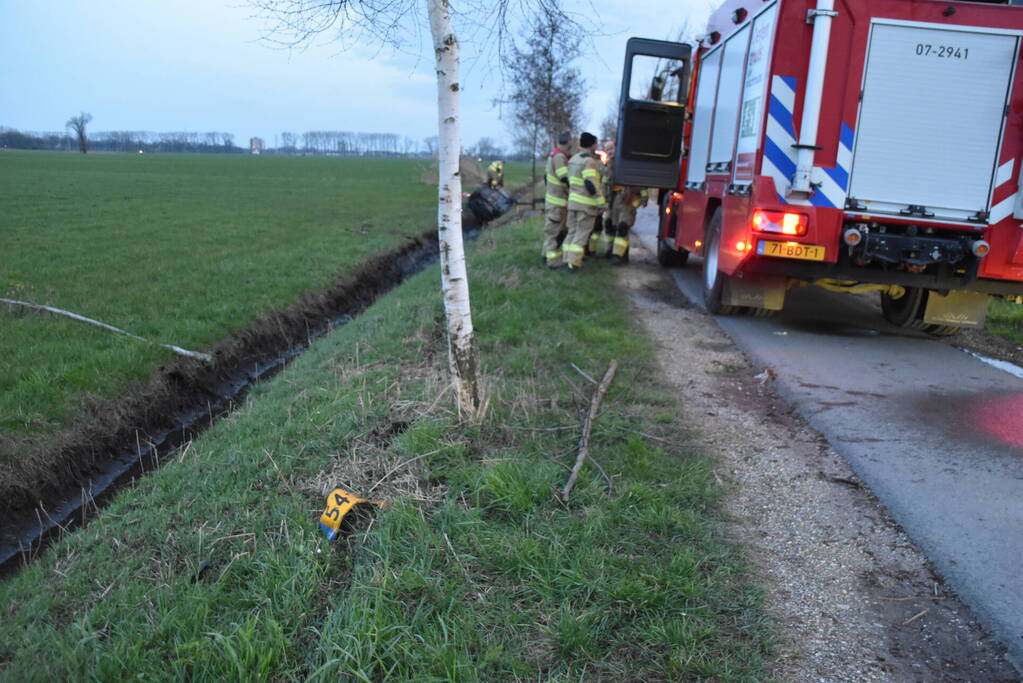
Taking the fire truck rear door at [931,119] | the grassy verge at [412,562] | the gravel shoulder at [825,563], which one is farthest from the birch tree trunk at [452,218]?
the fire truck rear door at [931,119]

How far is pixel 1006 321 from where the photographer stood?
798 centimetres

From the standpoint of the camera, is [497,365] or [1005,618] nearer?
[1005,618]

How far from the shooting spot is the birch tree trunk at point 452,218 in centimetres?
402

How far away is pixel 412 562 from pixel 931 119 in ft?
19.5

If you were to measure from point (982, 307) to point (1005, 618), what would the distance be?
5.27m

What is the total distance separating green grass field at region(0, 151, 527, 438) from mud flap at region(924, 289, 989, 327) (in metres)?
7.70

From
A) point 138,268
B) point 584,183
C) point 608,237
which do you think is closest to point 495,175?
point 608,237

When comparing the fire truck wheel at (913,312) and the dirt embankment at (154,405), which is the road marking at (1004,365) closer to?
the fire truck wheel at (913,312)

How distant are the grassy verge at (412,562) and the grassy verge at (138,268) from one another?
6.52ft

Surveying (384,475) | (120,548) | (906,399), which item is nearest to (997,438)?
(906,399)

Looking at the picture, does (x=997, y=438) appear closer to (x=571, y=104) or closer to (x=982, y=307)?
(x=982, y=307)

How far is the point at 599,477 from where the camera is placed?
3943 mm

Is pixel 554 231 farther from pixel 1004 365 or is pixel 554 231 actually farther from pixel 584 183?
pixel 1004 365

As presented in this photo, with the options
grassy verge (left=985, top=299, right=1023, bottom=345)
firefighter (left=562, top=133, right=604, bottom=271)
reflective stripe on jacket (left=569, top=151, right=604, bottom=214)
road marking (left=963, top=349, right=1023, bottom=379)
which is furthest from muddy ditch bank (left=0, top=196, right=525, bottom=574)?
grassy verge (left=985, top=299, right=1023, bottom=345)
